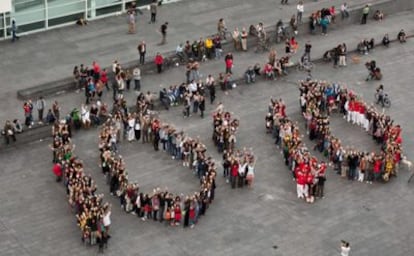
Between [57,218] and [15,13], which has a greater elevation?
[15,13]

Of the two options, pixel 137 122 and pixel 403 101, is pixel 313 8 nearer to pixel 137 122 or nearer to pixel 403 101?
pixel 403 101

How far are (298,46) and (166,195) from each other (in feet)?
67.2

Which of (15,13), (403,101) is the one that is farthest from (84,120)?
(403,101)

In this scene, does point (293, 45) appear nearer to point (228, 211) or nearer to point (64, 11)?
point (64, 11)

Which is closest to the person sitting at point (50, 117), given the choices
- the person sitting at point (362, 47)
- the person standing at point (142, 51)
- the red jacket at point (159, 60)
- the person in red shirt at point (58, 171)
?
the person in red shirt at point (58, 171)

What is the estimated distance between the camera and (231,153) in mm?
50188

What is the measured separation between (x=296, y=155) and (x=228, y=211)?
4.24 m

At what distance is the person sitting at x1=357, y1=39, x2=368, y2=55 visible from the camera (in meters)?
62.6

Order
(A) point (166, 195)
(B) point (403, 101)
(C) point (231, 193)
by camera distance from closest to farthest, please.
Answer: (A) point (166, 195), (C) point (231, 193), (B) point (403, 101)

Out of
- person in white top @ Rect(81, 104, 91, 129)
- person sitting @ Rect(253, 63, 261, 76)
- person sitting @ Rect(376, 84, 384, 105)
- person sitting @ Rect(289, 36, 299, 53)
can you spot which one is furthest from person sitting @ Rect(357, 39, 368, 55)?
person in white top @ Rect(81, 104, 91, 129)

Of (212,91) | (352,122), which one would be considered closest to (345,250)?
(352,122)

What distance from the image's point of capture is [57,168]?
47.9m

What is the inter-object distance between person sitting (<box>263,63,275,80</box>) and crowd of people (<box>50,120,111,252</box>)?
40.5 feet

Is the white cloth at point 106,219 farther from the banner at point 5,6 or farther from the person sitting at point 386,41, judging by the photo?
the person sitting at point 386,41
